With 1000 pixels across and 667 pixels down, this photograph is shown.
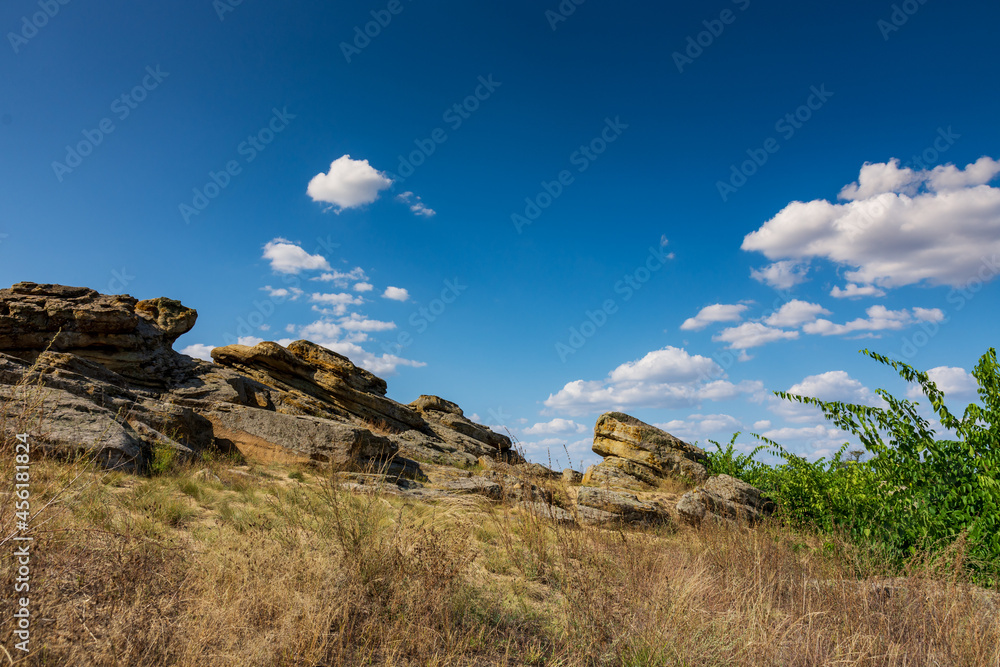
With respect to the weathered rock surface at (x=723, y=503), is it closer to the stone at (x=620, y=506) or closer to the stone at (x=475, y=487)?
the stone at (x=620, y=506)

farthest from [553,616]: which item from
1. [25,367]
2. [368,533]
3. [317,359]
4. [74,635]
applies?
[317,359]

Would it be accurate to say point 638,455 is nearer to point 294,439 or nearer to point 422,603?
point 294,439

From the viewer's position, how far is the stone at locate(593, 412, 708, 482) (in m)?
19.1

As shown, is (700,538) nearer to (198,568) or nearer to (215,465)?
(198,568)

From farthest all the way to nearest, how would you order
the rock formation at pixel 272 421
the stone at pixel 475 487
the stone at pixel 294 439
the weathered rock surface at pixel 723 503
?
the stone at pixel 294 439, the stone at pixel 475 487, the weathered rock surface at pixel 723 503, the rock formation at pixel 272 421

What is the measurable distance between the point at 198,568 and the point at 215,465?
825 centimetres

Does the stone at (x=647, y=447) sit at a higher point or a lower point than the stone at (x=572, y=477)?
higher

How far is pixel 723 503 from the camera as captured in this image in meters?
11.4

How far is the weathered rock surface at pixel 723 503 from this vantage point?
11141 millimetres

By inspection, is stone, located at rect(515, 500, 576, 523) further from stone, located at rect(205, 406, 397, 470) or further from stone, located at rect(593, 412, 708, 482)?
stone, located at rect(593, 412, 708, 482)

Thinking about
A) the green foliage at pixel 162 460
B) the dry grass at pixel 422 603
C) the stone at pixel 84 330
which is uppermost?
the stone at pixel 84 330

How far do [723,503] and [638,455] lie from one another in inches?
322

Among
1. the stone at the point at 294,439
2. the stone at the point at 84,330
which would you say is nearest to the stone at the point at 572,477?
the stone at the point at 294,439

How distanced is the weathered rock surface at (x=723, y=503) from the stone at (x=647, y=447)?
5258mm
